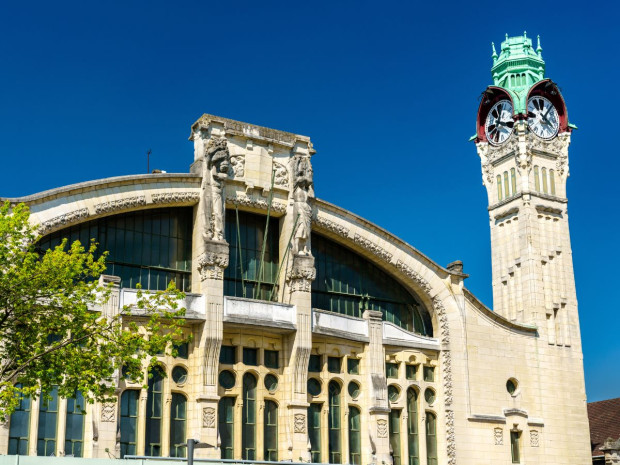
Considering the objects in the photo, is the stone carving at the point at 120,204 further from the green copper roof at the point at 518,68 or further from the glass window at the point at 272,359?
the green copper roof at the point at 518,68

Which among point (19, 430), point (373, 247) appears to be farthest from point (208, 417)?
point (373, 247)

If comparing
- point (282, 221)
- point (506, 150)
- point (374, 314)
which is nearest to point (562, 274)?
point (506, 150)

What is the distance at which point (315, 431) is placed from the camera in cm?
3800

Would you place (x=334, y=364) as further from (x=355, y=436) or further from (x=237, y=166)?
(x=237, y=166)

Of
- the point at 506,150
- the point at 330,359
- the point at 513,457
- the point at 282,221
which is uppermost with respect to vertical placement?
the point at 506,150

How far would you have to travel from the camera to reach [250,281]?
39.1m

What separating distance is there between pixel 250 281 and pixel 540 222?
48.8ft

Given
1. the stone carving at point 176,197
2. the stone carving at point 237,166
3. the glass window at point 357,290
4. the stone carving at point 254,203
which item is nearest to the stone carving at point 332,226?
the glass window at point 357,290

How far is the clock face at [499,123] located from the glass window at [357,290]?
9.90 meters

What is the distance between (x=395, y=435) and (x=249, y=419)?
6794 mm

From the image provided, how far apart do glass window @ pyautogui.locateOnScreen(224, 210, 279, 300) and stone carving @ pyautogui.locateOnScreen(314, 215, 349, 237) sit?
1.78m

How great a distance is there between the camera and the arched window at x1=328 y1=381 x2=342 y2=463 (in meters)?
38.3

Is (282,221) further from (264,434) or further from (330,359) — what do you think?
(264,434)

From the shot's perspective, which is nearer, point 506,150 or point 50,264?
point 50,264
